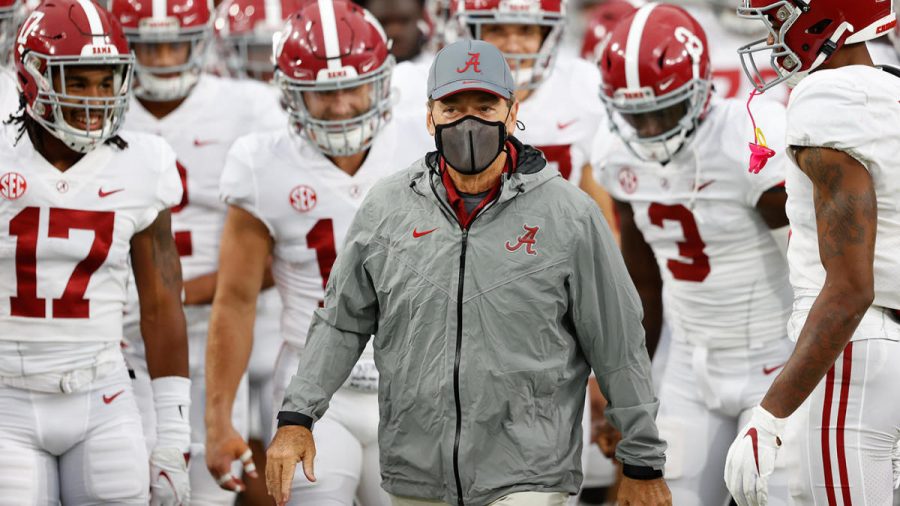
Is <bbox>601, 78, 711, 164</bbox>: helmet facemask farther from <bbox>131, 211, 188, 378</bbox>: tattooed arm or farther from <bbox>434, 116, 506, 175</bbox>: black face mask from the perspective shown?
<bbox>131, 211, 188, 378</bbox>: tattooed arm

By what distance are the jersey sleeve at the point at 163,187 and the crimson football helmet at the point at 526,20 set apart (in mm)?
1464

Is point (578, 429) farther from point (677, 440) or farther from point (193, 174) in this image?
point (193, 174)

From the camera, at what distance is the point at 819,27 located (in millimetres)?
2865

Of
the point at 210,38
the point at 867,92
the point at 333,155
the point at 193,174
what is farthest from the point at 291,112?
the point at 867,92

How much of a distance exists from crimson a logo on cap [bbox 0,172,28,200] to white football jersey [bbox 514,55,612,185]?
1.79 m

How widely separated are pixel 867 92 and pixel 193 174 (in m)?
2.73

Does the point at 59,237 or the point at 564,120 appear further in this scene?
the point at 564,120

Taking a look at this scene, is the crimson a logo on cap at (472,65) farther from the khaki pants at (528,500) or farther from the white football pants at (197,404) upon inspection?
the white football pants at (197,404)

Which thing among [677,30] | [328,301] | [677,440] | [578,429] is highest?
[677,30]

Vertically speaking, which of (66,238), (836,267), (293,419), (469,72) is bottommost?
(293,419)

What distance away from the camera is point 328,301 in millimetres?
3033

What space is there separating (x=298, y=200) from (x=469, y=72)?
114 cm

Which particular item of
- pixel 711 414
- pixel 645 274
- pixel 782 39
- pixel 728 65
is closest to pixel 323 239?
pixel 645 274

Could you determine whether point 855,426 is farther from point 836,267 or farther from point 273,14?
point 273,14
